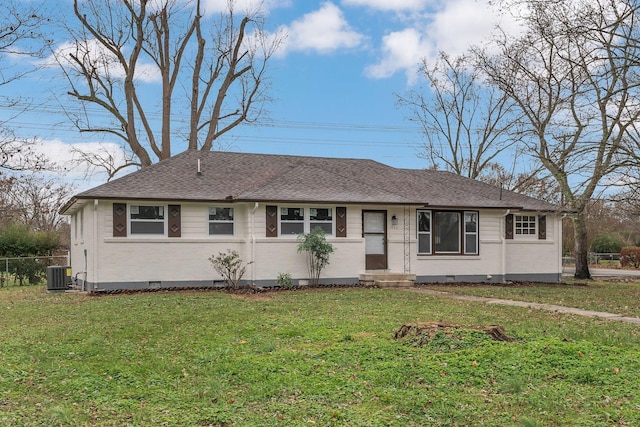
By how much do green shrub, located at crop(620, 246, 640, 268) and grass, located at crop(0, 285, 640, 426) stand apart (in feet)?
105

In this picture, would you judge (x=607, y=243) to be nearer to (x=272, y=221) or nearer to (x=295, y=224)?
(x=295, y=224)

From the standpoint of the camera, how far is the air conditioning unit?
19.6 meters

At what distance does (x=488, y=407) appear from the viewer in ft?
18.6

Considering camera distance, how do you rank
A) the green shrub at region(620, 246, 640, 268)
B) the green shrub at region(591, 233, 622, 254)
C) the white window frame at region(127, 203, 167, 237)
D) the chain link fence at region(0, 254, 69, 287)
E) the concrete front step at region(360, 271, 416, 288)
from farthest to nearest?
the green shrub at region(591, 233, 622, 254) < the green shrub at region(620, 246, 640, 268) < the chain link fence at region(0, 254, 69, 287) < the concrete front step at region(360, 271, 416, 288) < the white window frame at region(127, 203, 167, 237)

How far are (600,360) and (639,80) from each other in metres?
11.9

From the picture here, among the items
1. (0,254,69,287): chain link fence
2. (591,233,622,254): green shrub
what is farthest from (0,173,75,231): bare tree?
(591,233,622,254): green shrub

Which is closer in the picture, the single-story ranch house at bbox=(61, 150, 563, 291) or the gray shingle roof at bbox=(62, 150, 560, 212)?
the single-story ranch house at bbox=(61, 150, 563, 291)

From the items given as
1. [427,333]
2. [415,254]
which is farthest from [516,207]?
[427,333]

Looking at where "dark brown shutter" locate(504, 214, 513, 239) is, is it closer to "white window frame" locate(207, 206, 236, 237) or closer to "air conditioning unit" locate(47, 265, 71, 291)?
"white window frame" locate(207, 206, 236, 237)

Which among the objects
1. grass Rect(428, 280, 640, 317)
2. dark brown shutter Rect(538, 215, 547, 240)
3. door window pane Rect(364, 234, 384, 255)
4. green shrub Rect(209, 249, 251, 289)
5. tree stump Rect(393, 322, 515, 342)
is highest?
dark brown shutter Rect(538, 215, 547, 240)

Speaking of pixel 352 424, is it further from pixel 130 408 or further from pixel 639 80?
pixel 639 80

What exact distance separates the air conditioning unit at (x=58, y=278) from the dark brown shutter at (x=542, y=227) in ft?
54.7

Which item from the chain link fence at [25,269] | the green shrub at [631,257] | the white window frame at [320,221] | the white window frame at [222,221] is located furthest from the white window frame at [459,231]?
the green shrub at [631,257]

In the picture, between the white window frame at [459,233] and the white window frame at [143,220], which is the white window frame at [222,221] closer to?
the white window frame at [143,220]
